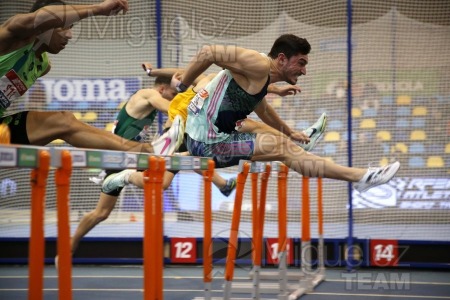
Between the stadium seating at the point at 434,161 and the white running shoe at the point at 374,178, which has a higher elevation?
the stadium seating at the point at 434,161

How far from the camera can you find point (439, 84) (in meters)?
9.09

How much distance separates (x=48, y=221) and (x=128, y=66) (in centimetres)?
229

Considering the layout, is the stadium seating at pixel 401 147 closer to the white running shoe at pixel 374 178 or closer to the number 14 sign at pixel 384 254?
the number 14 sign at pixel 384 254

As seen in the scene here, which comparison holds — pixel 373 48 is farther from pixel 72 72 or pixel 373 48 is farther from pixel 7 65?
pixel 7 65

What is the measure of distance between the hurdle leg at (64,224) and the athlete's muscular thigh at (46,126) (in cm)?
152

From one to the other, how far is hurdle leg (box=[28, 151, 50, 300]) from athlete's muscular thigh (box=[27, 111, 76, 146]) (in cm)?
162

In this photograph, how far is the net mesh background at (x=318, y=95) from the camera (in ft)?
30.2

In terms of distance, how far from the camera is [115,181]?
308 inches

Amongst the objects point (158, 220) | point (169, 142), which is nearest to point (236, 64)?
point (169, 142)

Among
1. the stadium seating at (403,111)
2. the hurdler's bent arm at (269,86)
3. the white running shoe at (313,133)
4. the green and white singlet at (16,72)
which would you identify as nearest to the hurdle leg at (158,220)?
the green and white singlet at (16,72)

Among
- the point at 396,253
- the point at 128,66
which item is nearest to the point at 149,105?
the point at 128,66

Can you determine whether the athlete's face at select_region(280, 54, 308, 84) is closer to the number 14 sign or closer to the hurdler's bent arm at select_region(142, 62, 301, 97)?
the hurdler's bent arm at select_region(142, 62, 301, 97)

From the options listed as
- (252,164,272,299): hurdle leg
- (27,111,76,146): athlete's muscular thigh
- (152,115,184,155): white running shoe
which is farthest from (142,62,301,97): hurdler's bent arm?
(27,111,76,146): athlete's muscular thigh

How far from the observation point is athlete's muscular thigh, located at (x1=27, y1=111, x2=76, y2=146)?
434 centimetres
